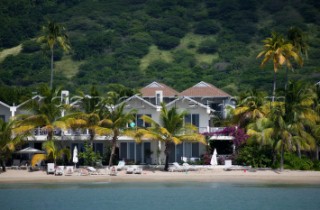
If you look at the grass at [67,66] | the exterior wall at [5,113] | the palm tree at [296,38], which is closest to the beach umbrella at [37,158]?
the exterior wall at [5,113]

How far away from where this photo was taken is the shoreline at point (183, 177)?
54.5 m

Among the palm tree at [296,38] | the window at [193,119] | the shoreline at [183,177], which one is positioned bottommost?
the shoreline at [183,177]

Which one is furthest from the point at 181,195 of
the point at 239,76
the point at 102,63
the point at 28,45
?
the point at 28,45

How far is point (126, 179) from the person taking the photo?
181 feet

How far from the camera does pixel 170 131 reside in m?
56.8

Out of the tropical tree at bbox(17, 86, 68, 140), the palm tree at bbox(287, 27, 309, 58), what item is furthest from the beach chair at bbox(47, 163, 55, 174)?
the palm tree at bbox(287, 27, 309, 58)

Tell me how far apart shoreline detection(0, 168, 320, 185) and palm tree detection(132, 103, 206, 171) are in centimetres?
245

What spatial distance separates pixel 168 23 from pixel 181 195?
110 metres

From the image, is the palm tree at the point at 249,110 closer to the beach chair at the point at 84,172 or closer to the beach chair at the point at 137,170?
the beach chair at the point at 137,170

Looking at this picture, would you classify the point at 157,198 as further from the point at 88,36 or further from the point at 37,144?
the point at 88,36

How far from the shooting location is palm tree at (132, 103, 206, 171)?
185 ft

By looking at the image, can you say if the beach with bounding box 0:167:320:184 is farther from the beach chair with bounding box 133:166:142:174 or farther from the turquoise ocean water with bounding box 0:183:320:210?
the turquoise ocean water with bounding box 0:183:320:210

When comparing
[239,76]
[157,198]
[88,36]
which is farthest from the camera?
[88,36]

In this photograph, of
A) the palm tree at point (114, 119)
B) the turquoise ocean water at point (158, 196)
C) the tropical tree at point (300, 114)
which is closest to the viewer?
the turquoise ocean water at point (158, 196)
